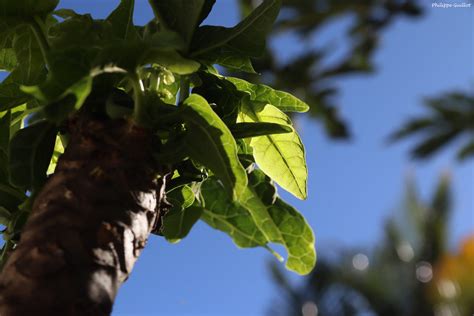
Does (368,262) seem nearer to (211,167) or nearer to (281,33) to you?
(281,33)

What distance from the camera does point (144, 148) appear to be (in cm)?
102

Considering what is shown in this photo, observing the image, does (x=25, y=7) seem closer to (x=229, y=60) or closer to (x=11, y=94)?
(x=11, y=94)

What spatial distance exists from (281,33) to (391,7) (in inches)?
111

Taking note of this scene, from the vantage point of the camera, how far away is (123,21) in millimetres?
1196

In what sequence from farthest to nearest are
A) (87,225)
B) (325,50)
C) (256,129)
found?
(325,50) < (256,129) < (87,225)

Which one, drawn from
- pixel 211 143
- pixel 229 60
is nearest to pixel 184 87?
pixel 229 60

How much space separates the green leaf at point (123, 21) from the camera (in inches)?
46.8

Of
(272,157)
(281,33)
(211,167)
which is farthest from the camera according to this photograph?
(281,33)

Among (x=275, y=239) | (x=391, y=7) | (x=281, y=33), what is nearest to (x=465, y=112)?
(x=391, y=7)

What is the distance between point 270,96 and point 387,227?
16586 mm

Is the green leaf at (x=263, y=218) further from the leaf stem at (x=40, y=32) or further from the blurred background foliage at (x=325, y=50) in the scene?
the blurred background foliage at (x=325, y=50)

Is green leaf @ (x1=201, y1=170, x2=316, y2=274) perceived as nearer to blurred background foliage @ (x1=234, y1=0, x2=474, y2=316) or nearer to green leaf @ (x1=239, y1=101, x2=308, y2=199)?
green leaf @ (x1=239, y1=101, x2=308, y2=199)

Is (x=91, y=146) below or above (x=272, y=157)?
above

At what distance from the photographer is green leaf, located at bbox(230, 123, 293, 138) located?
3.71 feet
